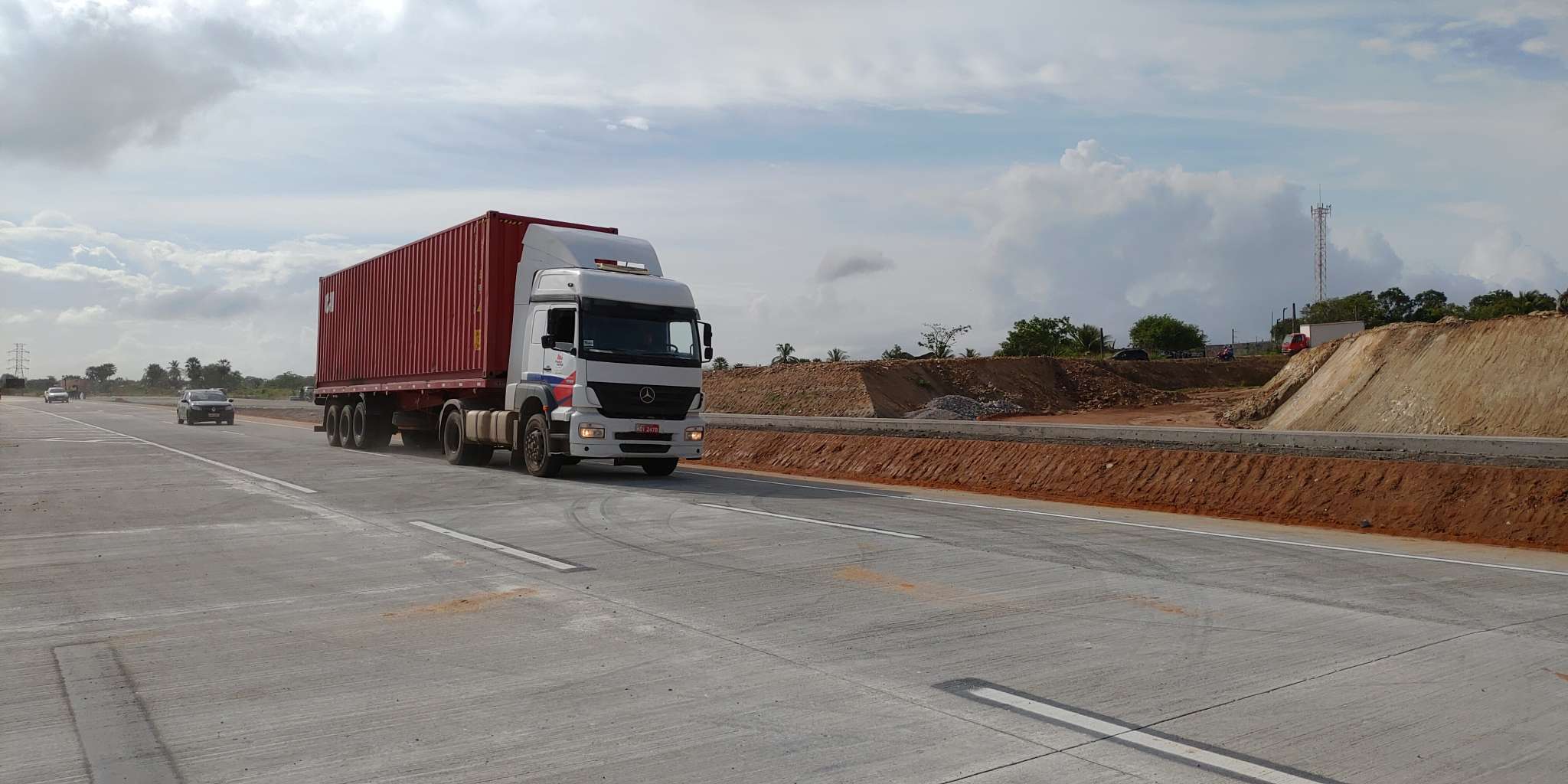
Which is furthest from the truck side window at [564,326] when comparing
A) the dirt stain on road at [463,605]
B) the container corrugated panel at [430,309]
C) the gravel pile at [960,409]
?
the gravel pile at [960,409]

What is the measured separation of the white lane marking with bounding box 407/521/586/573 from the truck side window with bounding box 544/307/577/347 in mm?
5814

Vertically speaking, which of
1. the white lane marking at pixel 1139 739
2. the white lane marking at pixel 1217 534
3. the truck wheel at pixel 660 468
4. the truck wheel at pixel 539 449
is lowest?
the white lane marking at pixel 1139 739

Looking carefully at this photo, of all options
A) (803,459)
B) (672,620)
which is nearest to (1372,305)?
(803,459)

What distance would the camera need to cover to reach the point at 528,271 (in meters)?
20.3

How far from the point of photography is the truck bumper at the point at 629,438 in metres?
17.9

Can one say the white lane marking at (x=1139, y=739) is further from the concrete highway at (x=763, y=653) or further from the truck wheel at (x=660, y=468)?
the truck wheel at (x=660, y=468)

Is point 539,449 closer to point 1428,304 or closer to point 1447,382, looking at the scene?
point 1447,382

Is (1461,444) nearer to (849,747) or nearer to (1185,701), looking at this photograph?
(1185,701)

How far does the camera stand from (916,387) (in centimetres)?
4447

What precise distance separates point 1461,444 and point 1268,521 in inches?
118

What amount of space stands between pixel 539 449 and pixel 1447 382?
19.6 m

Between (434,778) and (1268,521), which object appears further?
(1268,521)

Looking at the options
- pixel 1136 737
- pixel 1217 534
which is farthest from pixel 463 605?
pixel 1217 534

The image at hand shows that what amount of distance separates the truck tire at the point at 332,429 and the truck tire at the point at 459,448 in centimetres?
856
